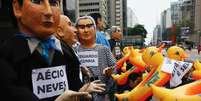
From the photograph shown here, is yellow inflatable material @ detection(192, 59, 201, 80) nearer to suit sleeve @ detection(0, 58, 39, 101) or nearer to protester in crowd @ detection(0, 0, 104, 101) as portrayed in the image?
protester in crowd @ detection(0, 0, 104, 101)

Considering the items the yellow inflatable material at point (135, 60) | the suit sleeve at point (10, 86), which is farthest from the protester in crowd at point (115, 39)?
the suit sleeve at point (10, 86)

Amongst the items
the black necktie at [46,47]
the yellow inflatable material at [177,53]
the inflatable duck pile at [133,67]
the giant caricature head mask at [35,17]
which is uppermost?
the giant caricature head mask at [35,17]

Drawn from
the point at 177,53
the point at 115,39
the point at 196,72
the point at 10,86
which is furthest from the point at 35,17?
the point at 115,39

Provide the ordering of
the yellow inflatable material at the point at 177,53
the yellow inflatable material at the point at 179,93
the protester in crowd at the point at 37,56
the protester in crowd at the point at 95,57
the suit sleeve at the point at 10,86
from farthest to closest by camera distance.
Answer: the yellow inflatable material at the point at 177,53 → the protester in crowd at the point at 95,57 → the yellow inflatable material at the point at 179,93 → the protester in crowd at the point at 37,56 → the suit sleeve at the point at 10,86

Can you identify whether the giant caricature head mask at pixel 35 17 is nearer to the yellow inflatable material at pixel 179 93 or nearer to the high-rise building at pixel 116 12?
the yellow inflatable material at pixel 179 93

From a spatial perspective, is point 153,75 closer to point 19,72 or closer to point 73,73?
point 73,73

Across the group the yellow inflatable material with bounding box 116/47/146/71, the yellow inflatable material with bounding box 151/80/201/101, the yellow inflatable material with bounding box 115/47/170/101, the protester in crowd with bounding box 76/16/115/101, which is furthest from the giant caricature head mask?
the yellow inflatable material with bounding box 116/47/146/71

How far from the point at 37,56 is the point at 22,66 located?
99 mm

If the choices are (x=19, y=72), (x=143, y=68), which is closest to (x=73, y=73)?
(x=19, y=72)

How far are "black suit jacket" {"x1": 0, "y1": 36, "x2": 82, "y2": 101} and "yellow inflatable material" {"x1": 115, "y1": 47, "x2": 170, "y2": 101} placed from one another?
3.27m

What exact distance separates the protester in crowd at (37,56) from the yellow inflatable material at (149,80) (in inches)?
132

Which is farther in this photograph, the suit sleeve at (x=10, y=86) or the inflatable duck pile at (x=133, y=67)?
the inflatable duck pile at (x=133, y=67)

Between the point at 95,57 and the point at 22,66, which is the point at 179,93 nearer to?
the point at 95,57

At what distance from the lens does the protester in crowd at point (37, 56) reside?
2.04 metres
